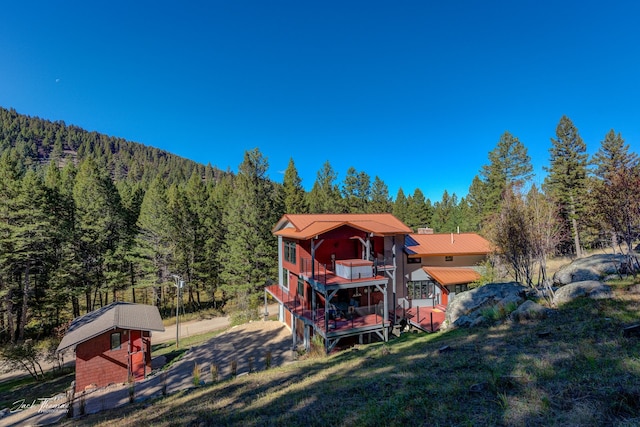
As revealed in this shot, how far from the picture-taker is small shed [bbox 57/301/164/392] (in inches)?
523

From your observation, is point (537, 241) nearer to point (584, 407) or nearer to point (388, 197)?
point (584, 407)

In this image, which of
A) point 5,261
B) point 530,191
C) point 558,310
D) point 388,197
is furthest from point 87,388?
point 388,197

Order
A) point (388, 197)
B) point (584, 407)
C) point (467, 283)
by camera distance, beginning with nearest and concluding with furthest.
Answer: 1. point (584, 407)
2. point (467, 283)
3. point (388, 197)

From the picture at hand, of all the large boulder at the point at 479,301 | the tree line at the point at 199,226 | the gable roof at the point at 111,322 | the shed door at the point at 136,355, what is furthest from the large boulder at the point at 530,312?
the shed door at the point at 136,355

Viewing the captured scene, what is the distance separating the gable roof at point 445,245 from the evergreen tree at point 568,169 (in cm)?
1314

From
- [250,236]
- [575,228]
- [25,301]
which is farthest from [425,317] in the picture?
[25,301]

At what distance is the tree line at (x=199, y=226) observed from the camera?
41.3 ft

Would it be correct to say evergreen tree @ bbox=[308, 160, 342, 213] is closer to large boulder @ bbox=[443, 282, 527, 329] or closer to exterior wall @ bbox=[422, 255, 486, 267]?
exterior wall @ bbox=[422, 255, 486, 267]

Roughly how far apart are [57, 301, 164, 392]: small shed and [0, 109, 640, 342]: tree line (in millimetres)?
9863

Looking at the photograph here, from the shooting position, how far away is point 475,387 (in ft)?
15.1

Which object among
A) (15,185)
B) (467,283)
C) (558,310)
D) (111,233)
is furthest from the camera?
(111,233)

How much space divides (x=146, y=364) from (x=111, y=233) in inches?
682

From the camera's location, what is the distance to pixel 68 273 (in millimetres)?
22484

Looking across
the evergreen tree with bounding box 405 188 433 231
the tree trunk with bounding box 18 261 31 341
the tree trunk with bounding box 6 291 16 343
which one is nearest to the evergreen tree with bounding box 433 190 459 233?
the evergreen tree with bounding box 405 188 433 231
